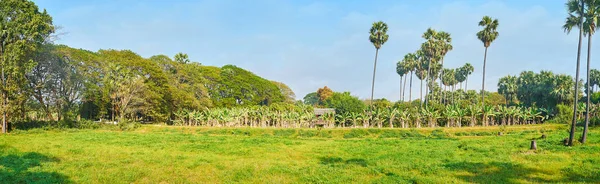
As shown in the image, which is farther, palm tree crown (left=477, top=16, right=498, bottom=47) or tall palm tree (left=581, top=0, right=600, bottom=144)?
palm tree crown (left=477, top=16, right=498, bottom=47)

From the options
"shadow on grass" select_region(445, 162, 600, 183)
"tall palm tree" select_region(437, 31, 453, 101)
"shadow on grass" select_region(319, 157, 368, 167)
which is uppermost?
"tall palm tree" select_region(437, 31, 453, 101)

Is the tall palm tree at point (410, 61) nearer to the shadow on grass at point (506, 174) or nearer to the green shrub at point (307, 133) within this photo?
the green shrub at point (307, 133)

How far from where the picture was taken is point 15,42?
33.4 meters

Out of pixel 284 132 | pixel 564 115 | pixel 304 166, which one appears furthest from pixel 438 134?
pixel 304 166

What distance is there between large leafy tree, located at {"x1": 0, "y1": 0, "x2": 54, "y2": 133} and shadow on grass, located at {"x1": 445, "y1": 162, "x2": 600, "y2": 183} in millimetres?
37238

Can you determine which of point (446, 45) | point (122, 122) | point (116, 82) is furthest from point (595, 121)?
point (116, 82)

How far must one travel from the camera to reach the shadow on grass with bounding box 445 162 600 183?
40.9 ft

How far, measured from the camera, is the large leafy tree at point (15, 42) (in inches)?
1294

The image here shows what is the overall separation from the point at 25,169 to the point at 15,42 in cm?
2555

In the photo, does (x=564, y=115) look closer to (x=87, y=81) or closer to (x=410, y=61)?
(x=410, y=61)

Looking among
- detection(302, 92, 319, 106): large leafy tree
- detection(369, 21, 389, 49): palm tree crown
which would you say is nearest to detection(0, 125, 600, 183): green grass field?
detection(369, 21, 389, 49): palm tree crown

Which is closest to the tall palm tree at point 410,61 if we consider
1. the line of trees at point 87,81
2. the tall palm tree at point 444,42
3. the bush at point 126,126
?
the tall palm tree at point 444,42

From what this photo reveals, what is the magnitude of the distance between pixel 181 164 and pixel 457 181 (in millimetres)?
11258

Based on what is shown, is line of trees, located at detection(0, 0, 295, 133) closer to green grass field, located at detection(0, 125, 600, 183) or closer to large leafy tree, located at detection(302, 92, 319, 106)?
green grass field, located at detection(0, 125, 600, 183)
